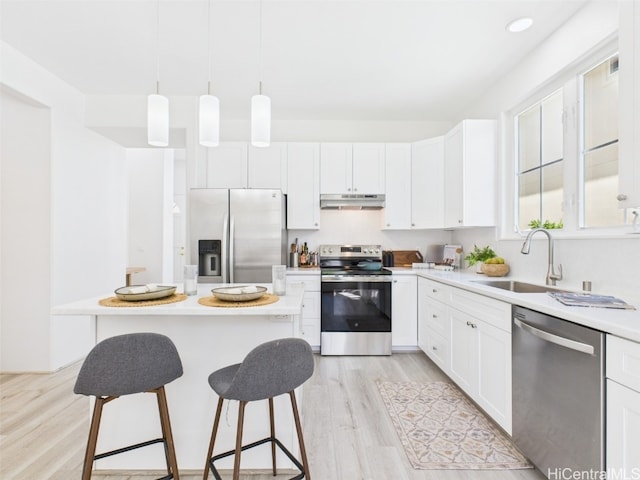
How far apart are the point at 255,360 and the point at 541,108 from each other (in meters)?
2.95

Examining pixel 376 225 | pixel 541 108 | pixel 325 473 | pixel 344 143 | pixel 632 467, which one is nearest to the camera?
pixel 632 467

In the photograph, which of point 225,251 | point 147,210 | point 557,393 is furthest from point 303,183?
point 147,210

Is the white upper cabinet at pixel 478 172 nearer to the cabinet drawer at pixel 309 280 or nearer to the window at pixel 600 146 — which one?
the window at pixel 600 146

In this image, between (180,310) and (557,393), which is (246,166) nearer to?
(180,310)

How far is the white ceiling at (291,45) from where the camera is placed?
2.15m

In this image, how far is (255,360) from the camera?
1.25m

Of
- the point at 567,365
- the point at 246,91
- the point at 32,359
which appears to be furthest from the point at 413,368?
the point at 32,359

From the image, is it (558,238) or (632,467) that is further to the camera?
(558,238)

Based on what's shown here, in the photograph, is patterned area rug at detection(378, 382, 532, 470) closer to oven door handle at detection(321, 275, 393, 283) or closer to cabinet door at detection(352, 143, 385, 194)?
oven door handle at detection(321, 275, 393, 283)

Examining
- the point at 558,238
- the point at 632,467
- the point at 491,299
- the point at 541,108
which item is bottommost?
the point at 632,467

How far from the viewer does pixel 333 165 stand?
3848 millimetres

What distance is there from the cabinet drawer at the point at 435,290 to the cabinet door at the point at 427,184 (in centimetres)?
76

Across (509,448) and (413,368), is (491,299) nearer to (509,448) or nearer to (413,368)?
(509,448)

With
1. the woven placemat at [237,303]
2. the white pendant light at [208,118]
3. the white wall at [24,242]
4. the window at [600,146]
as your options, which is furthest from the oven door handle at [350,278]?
the white wall at [24,242]
